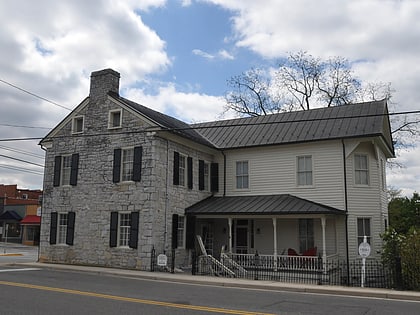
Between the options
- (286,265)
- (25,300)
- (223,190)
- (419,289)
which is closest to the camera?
(25,300)

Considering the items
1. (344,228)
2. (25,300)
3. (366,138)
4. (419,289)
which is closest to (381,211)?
(344,228)

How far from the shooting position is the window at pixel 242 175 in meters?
23.8

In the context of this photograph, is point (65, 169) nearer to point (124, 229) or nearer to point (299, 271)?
point (124, 229)

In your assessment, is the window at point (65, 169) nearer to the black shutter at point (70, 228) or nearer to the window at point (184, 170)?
the black shutter at point (70, 228)

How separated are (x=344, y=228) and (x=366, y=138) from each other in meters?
4.27

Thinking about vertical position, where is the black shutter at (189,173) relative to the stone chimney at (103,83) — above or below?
below

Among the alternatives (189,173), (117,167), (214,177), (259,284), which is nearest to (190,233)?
(189,173)

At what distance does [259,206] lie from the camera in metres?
21.1

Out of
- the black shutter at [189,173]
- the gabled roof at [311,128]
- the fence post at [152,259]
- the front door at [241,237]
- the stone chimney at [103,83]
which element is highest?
the stone chimney at [103,83]

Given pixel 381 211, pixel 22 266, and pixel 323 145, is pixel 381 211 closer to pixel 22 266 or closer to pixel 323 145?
pixel 323 145

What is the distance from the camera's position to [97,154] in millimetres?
22172

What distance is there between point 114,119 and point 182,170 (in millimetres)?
4227

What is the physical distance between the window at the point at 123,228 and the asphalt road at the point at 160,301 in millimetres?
5041

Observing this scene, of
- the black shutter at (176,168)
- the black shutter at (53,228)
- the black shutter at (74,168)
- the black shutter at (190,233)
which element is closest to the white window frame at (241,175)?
the black shutter at (190,233)
